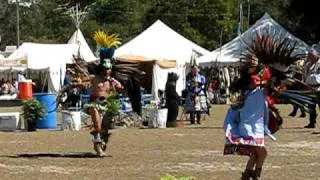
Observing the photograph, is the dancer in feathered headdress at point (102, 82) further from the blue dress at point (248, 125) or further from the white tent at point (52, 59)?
the white tent at point (52, 59)

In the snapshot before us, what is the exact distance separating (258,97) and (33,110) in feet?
36.7

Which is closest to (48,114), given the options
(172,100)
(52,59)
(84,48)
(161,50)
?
Result: (172,100)

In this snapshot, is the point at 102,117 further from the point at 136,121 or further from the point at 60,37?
the point at 60,37

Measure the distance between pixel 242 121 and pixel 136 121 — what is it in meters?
11.8

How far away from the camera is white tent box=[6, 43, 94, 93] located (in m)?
38.2

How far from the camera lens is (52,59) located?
126 feet

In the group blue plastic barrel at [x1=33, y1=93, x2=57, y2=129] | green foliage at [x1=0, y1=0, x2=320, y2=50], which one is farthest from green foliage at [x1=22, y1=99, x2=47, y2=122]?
green foliage at [x1=0, y1=0, x2=320, y2=50]

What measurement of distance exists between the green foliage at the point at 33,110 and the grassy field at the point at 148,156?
78cm

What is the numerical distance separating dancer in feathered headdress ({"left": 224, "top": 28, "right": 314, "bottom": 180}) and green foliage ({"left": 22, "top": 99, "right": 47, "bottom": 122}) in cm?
1057

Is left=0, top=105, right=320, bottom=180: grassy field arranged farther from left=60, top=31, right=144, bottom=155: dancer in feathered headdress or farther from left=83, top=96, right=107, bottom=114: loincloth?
left=83, top=96, right=107, bottom=114: loincloth

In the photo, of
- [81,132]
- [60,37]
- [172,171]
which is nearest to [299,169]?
[172,171]

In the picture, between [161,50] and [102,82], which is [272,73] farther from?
[161,50]

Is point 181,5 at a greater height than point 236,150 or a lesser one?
greater

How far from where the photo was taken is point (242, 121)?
1000cm
